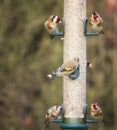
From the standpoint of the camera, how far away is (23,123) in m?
13.3

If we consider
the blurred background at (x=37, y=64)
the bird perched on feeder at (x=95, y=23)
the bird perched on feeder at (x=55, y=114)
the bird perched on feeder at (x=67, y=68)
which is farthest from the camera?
the blurred background at (x=37, y=64)

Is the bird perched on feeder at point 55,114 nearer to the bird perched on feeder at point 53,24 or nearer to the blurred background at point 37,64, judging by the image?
the bird perched on feeder at point 53,24

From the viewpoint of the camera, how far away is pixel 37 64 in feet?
47.3

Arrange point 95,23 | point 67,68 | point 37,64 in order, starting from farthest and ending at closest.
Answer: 1. point 37,64
2. point 95,23
3. point 67,68

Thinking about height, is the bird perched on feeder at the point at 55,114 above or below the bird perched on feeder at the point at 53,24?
below

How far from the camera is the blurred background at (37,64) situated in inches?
528

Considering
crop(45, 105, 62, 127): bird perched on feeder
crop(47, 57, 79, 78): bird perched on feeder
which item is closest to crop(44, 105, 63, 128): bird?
crop(45, 105, 62, 127): bird perched on feeder

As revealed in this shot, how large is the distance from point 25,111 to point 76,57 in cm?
504

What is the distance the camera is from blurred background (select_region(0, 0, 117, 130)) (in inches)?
528

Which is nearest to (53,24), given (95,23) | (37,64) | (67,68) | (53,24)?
(53,24)

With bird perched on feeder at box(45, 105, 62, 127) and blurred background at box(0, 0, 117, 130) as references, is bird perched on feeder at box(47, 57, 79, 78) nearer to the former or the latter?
bird perched on feeder at box(45, 105, 62, 127)

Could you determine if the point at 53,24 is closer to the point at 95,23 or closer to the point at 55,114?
the point at 95,23

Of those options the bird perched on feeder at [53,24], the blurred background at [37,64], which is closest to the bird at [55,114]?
the bird perched on feeder at [53,24]

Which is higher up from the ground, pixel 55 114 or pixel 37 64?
pixel 37 64
